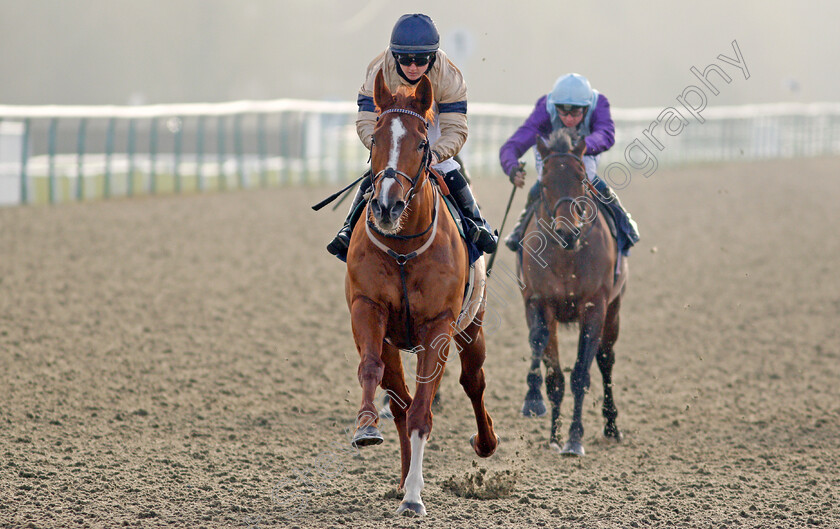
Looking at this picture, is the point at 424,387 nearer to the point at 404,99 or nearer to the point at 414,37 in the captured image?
the point at 404,99

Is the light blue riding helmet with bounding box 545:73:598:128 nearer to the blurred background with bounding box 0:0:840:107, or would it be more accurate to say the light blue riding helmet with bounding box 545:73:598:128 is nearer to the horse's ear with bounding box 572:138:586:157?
the horse's ear with bounding box 572:138:586:157

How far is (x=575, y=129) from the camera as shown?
24.7ft

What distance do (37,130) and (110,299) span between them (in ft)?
22.5

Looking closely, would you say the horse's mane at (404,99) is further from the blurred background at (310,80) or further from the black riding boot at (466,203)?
the blurred background at (310,80)

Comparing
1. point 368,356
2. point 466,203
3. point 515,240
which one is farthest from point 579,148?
point 368,356

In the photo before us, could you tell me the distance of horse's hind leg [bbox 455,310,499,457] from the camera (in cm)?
582

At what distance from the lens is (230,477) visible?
6234mm

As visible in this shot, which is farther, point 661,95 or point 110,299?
point 661,95

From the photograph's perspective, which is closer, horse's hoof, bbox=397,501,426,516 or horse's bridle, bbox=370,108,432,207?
horse's bridle, bbox=370,108,432,207

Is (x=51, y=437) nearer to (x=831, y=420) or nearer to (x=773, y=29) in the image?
(x=831, y=420)

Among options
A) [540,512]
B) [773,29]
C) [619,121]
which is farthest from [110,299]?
[773,29]

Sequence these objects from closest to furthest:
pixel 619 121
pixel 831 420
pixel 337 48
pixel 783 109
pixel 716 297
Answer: pixel 831 420 < pixel 716 297 < pixel 619 121 < pixel 783 109 < pixel 337 48

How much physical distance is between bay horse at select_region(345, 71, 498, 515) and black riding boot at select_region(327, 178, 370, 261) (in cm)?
16

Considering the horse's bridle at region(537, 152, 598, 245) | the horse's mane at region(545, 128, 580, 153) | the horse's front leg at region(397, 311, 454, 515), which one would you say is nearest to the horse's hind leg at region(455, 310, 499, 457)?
the horse's front leg at region(397, 311, 454, 515)
